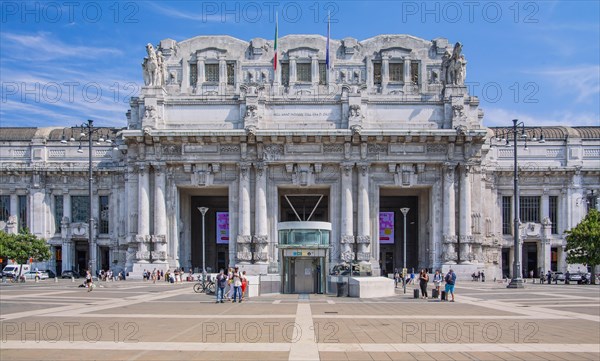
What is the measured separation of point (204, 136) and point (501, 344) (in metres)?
54.5

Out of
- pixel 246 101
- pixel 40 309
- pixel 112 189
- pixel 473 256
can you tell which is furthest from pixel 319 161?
pixel 40 309

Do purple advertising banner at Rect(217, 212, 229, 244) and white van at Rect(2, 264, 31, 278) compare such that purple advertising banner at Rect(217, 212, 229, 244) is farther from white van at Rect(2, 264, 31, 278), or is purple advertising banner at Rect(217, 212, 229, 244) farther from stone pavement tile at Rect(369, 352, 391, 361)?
stone pavement tile at Rect(369, 352, 391, 361)

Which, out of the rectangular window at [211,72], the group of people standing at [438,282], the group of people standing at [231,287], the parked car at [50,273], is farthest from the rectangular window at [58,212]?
the group of people standing at [438,282]

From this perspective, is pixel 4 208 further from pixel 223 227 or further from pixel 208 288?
pixel 208 288

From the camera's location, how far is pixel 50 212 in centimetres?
8369

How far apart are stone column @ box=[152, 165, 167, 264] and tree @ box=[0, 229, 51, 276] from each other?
12967 mm

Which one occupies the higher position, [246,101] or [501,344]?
[246,101]

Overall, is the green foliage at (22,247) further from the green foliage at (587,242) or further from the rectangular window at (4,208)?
the green foliage at (587,242)

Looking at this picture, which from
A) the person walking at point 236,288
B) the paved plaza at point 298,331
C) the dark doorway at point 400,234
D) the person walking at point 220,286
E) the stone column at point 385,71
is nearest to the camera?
the paved plaza at point 298,331

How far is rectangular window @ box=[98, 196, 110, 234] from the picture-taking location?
83562 millimetres

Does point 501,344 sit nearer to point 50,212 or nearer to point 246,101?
point 246,101

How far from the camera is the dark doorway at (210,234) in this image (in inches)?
3250

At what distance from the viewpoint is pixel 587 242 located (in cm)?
6378

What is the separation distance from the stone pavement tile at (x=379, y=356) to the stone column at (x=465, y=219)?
55360 millimetres
